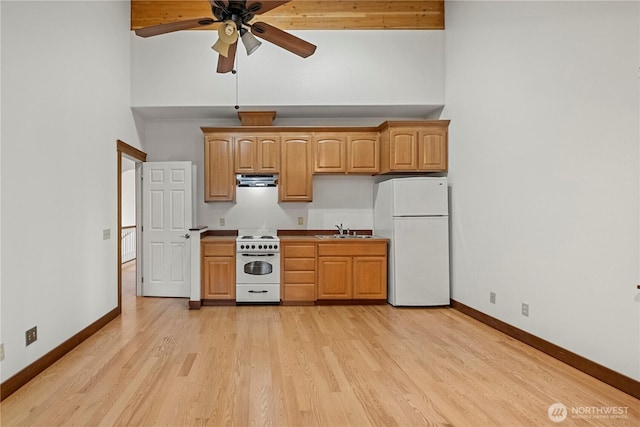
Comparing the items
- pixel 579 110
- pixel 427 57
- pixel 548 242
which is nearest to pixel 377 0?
pixel 427 57

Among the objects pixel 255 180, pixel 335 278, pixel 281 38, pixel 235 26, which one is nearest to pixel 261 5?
pixel 235 26

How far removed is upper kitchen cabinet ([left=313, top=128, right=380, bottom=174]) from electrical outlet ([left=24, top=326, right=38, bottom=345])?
3.68m

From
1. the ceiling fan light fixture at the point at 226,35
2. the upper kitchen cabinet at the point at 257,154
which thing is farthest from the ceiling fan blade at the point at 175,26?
the upper kitchen cabinet at the point at 257,154

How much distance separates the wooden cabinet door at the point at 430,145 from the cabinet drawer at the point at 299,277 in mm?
2144

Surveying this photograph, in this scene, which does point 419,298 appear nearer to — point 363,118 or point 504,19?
point 363,118

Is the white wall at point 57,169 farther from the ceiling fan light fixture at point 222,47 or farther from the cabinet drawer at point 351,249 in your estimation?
the cabinet drawer at point 351,249

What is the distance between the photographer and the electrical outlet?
279cm

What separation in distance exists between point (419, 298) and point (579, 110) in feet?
9.54

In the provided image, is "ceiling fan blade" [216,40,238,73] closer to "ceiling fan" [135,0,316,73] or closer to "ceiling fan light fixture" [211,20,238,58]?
"ceiling fan" [135,0,316,73]

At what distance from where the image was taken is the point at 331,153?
5469 mm

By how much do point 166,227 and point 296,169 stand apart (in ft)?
7.03

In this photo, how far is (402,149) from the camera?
5.19 meters

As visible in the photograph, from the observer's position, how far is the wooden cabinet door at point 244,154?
5395mm

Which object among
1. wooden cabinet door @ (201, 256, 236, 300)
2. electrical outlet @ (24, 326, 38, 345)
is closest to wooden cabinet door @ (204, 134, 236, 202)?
wooden cabinet door @ (201, 256, 236, 300)
